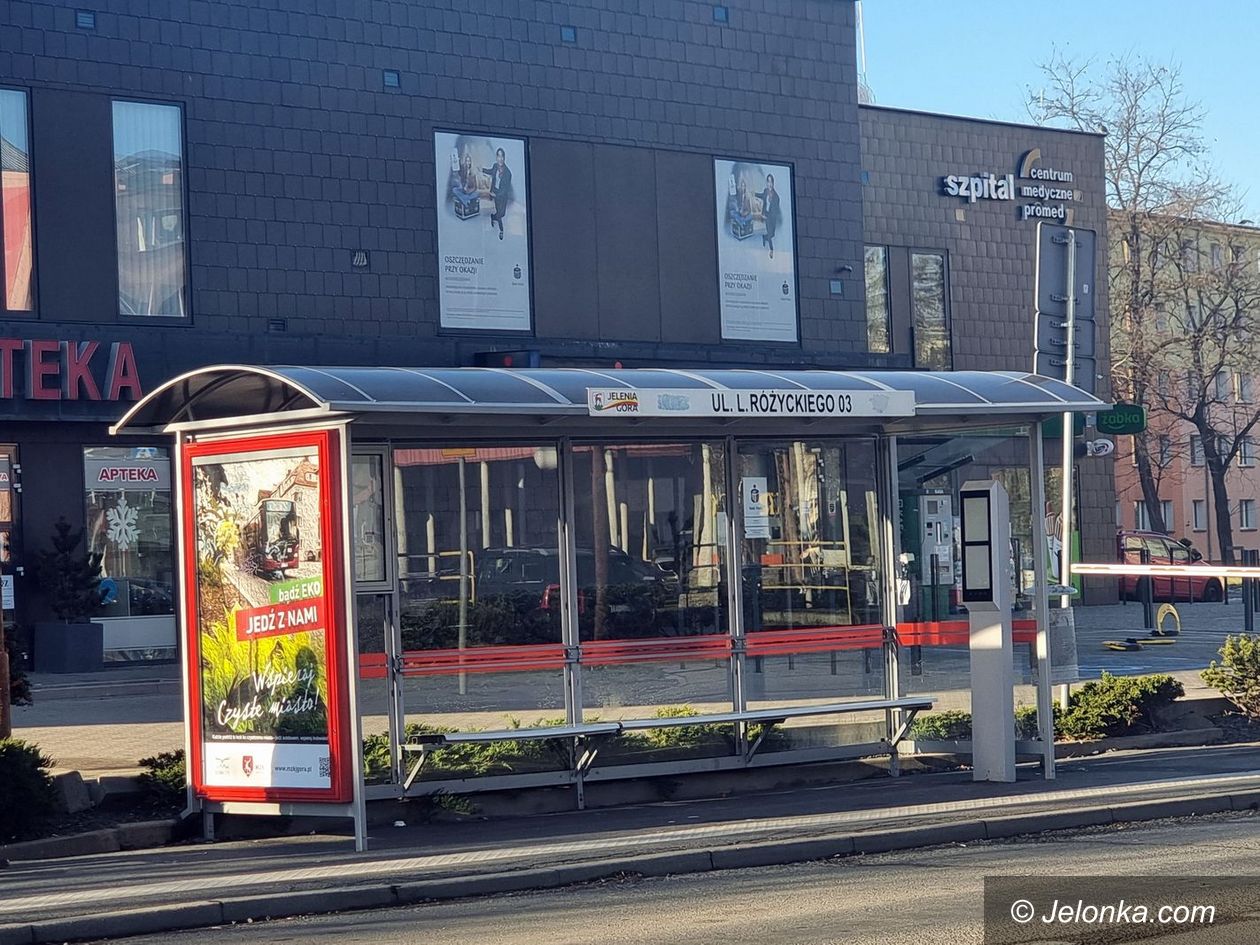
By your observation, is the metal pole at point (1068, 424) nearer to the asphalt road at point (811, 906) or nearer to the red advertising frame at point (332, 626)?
the asphalt road at point (811, 906)

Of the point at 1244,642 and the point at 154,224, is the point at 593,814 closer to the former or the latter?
the point at 1244,642

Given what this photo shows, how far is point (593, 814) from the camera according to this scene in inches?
492

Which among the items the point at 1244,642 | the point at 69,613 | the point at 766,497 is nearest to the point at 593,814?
the point at 766,497

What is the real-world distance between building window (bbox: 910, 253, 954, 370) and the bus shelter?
80.3ft

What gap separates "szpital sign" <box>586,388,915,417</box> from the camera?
39.9ft

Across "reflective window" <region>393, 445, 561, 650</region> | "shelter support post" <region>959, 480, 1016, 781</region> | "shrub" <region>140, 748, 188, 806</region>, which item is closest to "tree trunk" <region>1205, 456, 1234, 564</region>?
"shelter support post" <region>959, 480, 1016, 781</region>

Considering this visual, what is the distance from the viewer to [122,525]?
26.8m

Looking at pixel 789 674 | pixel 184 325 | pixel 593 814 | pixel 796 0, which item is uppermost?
pixel 796 0

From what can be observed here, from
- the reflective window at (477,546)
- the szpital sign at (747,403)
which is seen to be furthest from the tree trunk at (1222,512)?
the reflective window at (477,546)

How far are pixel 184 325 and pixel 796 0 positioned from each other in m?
13.9

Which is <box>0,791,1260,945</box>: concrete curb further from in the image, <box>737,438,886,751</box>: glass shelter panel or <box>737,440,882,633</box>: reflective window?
<box>737,440,882,633</box>: reflective window

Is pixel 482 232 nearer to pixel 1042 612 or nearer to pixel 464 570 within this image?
pixel 1042 612

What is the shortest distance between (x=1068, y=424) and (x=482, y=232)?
1498cm

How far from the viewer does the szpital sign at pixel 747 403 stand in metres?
12.2
